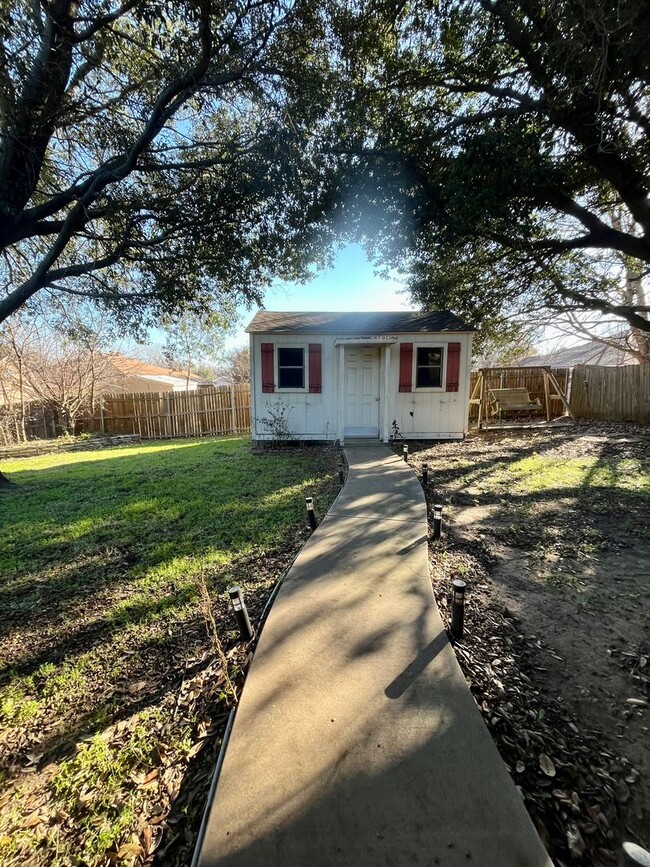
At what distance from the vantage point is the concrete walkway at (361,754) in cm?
119

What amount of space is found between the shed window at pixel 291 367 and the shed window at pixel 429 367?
297cm

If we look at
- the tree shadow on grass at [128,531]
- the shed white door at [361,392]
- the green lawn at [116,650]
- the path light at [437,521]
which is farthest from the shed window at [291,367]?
the path light at [437,521]

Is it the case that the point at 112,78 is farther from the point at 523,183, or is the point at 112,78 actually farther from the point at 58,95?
the point at 523,183

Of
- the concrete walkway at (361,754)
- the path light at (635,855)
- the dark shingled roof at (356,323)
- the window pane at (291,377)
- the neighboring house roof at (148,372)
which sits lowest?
the concrete walkway at (361,754)

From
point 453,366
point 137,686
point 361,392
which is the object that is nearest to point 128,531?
point 137,686

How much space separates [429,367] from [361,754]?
28.6ft

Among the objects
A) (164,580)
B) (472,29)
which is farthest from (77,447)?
(472,29)

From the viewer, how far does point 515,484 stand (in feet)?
19.1

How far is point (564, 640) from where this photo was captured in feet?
7.79

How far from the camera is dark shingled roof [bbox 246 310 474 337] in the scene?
8938 mm

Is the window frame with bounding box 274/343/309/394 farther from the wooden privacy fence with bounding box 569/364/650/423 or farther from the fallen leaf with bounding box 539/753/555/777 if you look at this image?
the wooden privacy fence with bounding box 569/364/650/423

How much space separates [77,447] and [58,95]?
36.4ft

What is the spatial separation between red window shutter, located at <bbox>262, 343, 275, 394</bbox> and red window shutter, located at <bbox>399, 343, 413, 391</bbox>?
3.25 meters

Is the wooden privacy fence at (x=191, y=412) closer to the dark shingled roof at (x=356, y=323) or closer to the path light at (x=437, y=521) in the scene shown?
the dark shingled roof at (x=356, y=323)
